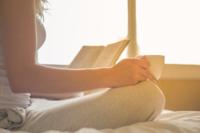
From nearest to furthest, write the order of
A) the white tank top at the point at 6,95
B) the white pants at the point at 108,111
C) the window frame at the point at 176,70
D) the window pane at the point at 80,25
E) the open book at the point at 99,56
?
the white pants at the point at 108,111 < the white tank top at the point at 6,95 < the open book at the point at 99,56 < the window frame at the point at 176,70 < the window pane at the point at 80,25

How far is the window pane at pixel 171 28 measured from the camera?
2023 millimetres

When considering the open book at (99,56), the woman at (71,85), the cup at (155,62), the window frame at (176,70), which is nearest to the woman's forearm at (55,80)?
the woman at (71,85)

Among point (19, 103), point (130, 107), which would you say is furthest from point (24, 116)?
point (130, 107)

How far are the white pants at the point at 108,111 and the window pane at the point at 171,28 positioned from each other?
131cm

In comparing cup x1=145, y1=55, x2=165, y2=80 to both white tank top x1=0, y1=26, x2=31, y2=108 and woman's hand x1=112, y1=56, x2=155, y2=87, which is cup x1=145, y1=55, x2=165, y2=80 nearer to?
woman's hand x1=112, y1=56, x2=155, y2=87

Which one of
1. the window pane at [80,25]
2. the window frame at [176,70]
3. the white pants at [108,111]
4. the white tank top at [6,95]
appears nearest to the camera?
the white pants at [108,111]

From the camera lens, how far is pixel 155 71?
87 centimetres

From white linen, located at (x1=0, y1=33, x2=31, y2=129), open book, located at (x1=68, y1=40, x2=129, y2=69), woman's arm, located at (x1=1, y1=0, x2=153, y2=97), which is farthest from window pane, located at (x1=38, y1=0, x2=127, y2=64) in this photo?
woman's arm, located at (x1=1, y1=0, x2=153, y2=97)

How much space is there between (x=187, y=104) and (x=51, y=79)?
1353mm

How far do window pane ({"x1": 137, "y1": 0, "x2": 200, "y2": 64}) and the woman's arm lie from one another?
1.30 meters

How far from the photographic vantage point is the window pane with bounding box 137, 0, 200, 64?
2.02 metres

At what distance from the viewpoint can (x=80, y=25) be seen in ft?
6.79

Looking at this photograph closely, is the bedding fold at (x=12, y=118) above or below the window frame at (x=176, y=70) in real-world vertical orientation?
above

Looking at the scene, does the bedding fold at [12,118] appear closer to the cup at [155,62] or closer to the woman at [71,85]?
the woman at [71,85]
